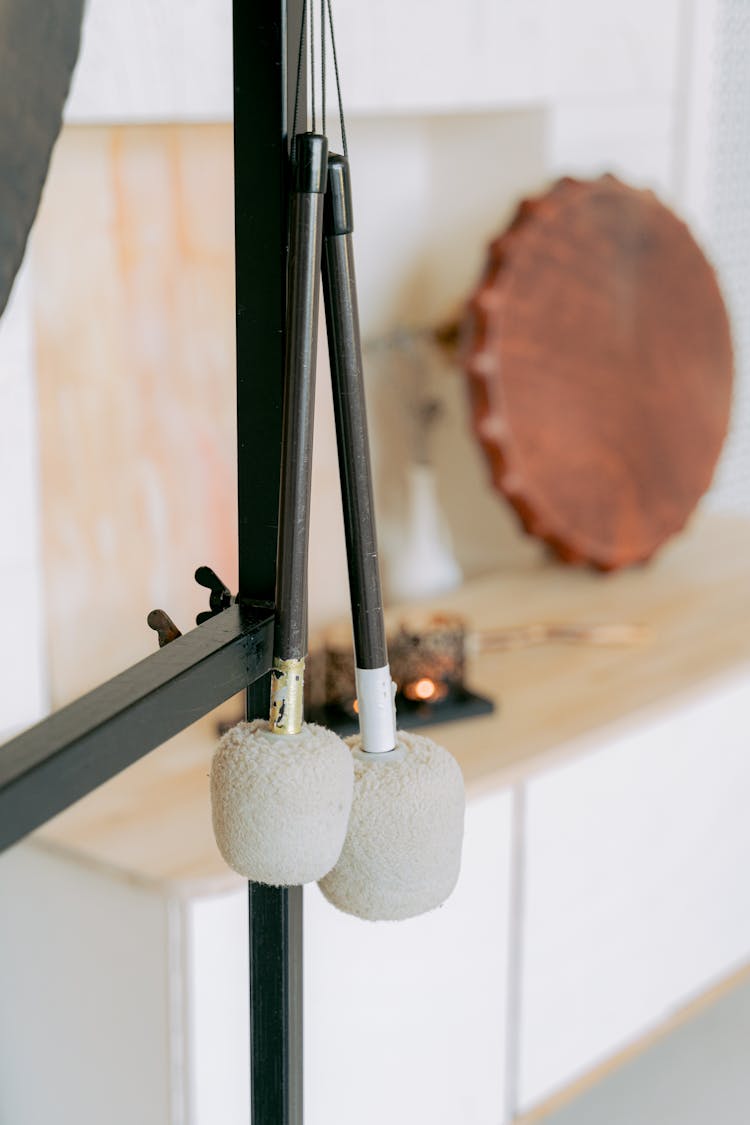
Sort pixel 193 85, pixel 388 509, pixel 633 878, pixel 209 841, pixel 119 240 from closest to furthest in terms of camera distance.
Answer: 1. pixel 209 841
2. pixel 193 85
3. pixel 119 240
4. pixel 633 878
5. pixel 388 509

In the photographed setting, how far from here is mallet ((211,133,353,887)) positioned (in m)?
0.45

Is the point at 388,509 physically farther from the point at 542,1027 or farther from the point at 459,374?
the point at 542,1027

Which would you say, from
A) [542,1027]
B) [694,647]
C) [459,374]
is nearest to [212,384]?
[459,374]

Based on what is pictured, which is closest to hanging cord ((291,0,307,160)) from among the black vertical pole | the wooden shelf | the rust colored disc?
the black vertical pole

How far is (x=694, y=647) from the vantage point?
1.67 metres

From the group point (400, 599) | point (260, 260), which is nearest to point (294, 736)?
point (260, 260)

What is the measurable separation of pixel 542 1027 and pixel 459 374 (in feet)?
2.76

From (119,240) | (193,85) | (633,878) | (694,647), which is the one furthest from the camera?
(694,647)

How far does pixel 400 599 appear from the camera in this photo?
73.4 inches

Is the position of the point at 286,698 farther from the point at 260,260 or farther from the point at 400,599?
the point at 400,599

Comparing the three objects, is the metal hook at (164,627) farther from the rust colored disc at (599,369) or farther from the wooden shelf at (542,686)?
the rust colored disc at (599,369)

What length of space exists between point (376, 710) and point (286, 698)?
0.13ft

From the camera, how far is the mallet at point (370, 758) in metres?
0.48

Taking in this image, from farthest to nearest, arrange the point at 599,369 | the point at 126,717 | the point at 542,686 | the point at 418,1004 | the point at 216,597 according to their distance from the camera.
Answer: the point at 599,369 → the point at 542,686 → the point at 418,1004 → the point at 216,597 → the point at 126,717
